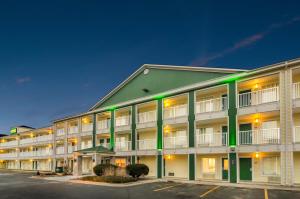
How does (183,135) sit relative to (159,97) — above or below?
below

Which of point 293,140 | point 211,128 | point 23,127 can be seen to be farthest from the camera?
point 23,127

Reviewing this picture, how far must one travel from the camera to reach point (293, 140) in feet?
74.4

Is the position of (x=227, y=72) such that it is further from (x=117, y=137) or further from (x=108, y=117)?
(x=108, y=117)

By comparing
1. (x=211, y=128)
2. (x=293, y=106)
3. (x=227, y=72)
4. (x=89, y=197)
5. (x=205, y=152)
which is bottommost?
(x=89, y=197)

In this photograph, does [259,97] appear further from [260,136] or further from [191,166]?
[191,166]

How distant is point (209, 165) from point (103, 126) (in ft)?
57.3

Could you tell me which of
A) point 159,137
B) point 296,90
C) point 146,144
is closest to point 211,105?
point 159,137

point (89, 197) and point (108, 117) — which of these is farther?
point (108, 117)

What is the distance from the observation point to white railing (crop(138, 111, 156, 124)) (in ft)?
116

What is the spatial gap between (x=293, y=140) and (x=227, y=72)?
8.57 metres

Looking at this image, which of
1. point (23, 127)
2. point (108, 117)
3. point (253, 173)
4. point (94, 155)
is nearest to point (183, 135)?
point (253, 173)

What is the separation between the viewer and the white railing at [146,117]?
35.3 m

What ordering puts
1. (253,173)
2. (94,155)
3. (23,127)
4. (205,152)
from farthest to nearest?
(23,127), (94,155), (205,152), (253,173)

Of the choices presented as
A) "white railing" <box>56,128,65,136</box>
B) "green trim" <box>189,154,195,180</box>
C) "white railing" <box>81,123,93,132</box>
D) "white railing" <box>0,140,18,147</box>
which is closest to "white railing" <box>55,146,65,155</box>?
"white railing" <box>56,128,65,136</box>
